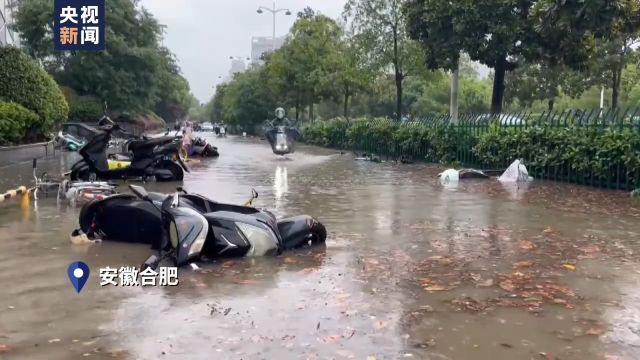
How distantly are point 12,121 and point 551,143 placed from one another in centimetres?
1379

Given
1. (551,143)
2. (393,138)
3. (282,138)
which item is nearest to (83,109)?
(282,138)

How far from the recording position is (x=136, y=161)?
14.2m

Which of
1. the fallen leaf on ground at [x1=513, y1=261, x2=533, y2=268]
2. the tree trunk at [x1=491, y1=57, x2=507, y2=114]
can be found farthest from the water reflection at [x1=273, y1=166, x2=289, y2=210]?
the tree trunk at [x1=491, y1=57, x2=507, y2=114]

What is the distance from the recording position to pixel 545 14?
13.9 metres

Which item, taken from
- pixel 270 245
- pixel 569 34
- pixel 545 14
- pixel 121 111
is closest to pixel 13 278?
pixel 270 245

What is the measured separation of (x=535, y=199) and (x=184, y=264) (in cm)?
751

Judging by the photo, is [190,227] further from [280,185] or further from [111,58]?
[111,58]

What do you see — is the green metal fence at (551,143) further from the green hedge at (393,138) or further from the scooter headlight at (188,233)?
the scooter headlight at (188,233)

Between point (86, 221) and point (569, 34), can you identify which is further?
point (569, 34)

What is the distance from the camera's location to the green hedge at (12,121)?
17125 mm

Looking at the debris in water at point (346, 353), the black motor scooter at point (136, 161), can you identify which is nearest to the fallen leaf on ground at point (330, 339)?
the debris in water at point (346, 353)

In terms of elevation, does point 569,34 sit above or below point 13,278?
above

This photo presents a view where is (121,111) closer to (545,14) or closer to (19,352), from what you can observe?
(545,14)

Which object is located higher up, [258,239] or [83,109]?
[83,109]
